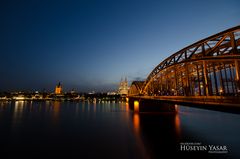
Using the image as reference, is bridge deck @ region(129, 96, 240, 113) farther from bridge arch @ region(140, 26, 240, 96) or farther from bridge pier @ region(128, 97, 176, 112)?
bridge pier @ region(128, 97, 176, 112)

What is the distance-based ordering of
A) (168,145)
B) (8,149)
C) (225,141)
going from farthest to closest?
(225,141) → (168,145) → (8,149)

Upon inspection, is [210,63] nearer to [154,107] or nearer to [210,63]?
[210,63]

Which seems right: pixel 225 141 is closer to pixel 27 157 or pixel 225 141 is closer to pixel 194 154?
pixel 194 154

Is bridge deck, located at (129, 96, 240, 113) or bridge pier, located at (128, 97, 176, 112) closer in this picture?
bridge deck, located at (129, 96, 240, 113)

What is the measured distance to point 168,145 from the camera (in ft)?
62.3

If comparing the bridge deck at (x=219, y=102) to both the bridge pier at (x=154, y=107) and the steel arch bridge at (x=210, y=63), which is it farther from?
the bridge pier at (x=154, y=107)

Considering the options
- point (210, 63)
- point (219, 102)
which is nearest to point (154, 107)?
point (210, 63)

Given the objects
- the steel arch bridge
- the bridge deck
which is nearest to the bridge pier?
the steel arch bridge

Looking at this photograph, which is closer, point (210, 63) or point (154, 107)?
point (210, 63)

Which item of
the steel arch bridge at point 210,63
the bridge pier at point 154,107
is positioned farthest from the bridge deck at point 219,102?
the bridge pier at point 154,107

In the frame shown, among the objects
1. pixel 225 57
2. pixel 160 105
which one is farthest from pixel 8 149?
pixel 160 105

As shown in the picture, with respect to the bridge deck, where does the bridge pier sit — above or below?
below

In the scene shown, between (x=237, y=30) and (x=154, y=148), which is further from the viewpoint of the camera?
(x=154, y=148)

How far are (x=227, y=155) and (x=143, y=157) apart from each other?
8.90 m
